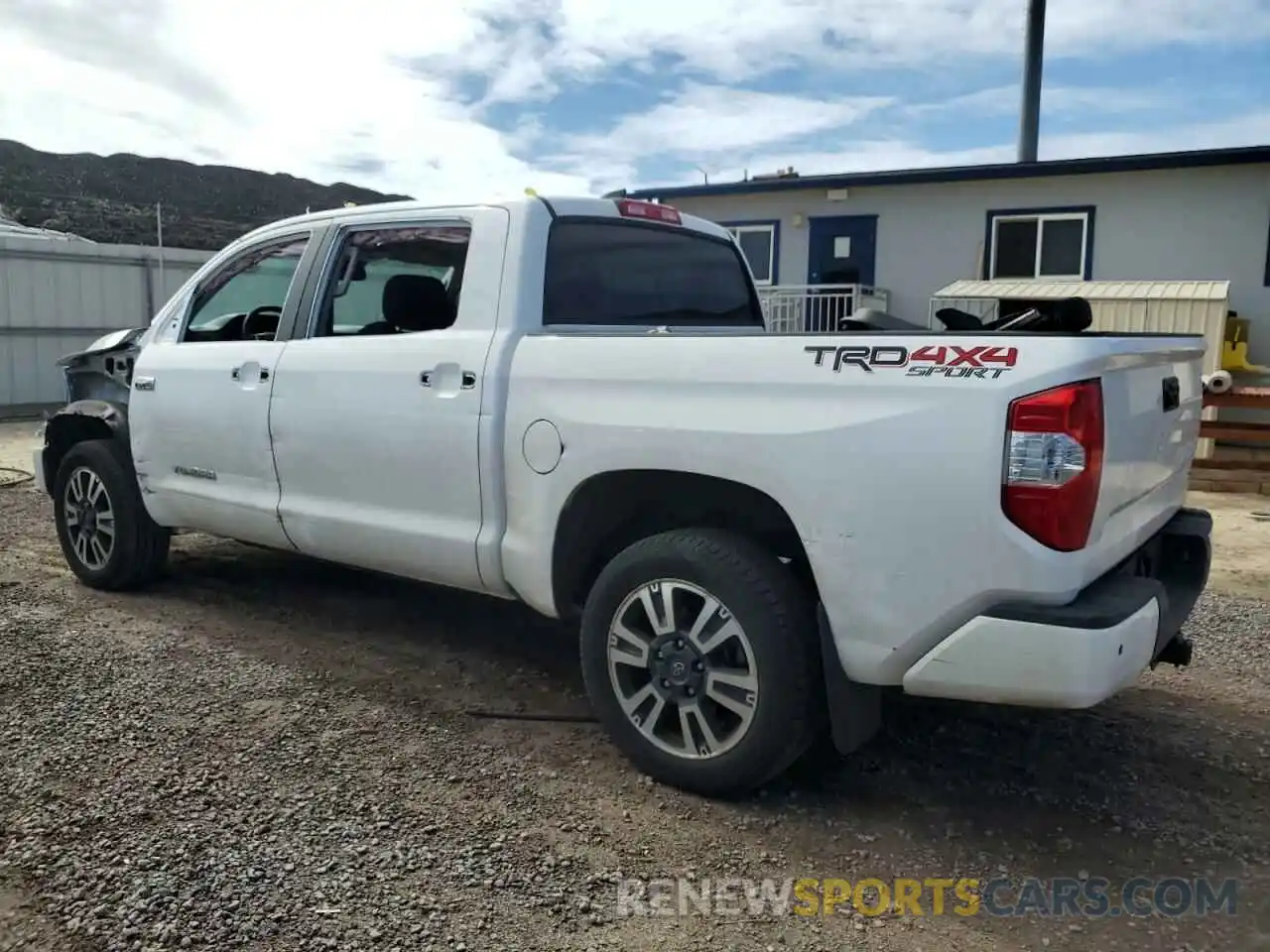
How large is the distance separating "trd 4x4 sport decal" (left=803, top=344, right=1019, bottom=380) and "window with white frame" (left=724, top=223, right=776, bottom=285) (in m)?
13.6

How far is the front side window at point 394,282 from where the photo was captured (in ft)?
13.4

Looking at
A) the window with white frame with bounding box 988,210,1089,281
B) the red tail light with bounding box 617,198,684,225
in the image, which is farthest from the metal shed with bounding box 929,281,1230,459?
the red tail light with bounding box 617,198,684,225

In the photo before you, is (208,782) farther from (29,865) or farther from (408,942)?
(408,942)

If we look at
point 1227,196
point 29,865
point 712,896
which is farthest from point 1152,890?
point 1227,196

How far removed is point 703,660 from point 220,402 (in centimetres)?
272

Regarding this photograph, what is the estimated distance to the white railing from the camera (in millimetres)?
15172

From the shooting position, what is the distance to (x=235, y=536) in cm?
501

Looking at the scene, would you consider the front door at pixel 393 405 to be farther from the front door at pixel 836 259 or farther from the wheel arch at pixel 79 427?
the front door at pixel 836 259

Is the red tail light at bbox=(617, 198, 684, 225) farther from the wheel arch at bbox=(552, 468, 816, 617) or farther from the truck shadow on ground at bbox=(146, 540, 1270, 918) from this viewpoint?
the truck shadow on ground at bbox=(146, 540, 1270, 918)

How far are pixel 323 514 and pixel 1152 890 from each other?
319 centimetres

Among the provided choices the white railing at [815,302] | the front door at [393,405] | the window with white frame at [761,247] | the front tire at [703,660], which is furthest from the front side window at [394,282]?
the window with white frame at [761,247]

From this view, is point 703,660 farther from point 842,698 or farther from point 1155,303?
point 1155,303

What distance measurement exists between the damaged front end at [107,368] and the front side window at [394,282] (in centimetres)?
154

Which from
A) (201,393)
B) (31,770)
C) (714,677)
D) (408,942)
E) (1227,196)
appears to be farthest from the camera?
(1227,196)
